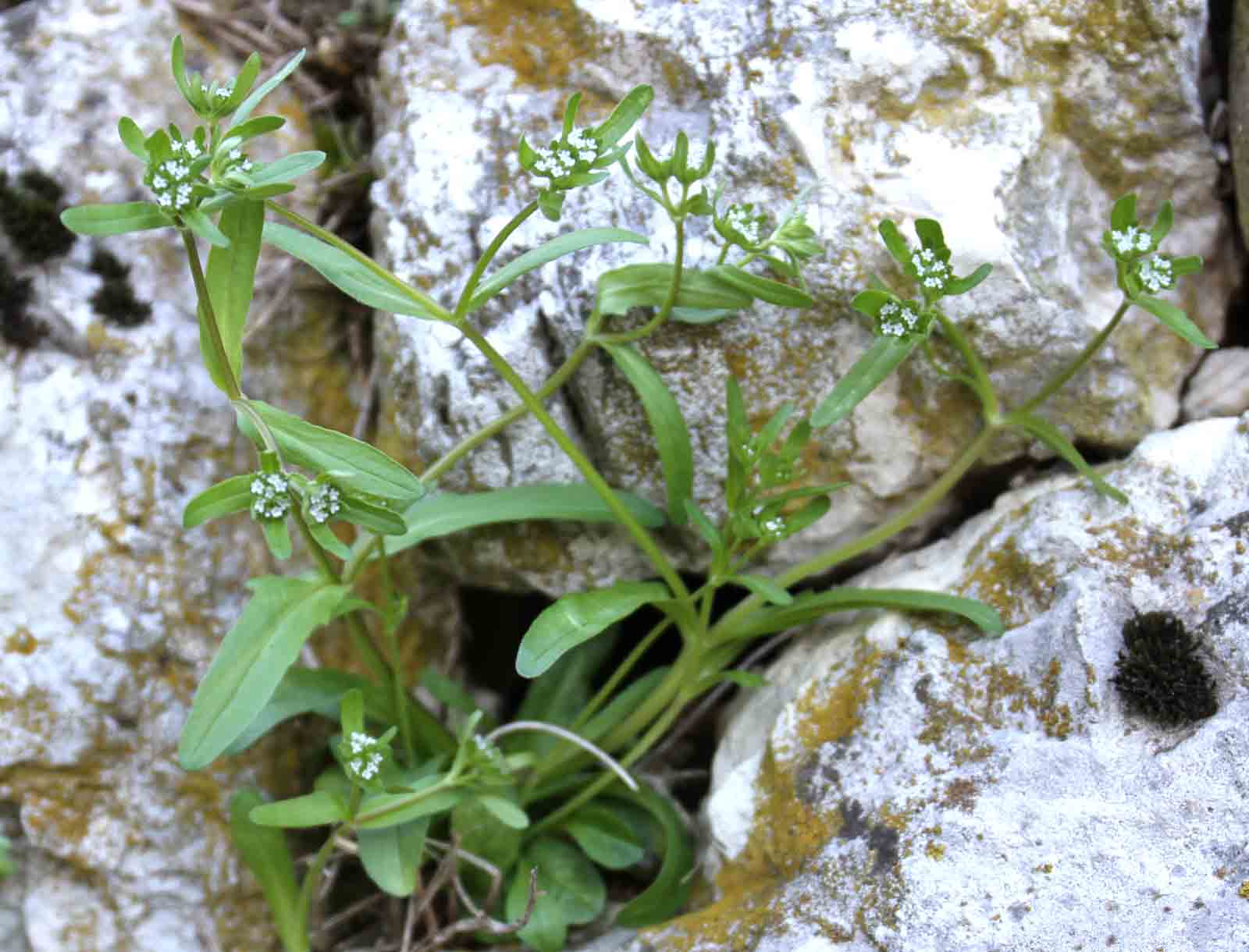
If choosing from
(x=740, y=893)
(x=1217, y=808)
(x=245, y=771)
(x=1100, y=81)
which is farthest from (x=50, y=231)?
(x=1217, y=808)

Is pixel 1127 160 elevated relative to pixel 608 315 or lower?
elevated

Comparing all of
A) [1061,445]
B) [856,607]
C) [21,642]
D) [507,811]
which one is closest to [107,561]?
[21,642]

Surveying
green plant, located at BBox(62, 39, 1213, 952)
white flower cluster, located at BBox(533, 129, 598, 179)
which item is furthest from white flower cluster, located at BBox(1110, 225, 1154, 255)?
white flower cluster, located at BBox(533, 129, 598, 179)

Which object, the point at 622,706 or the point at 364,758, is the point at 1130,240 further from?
the point at 364,758

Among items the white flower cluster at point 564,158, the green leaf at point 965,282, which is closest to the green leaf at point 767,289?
the green leaf at point 965,282

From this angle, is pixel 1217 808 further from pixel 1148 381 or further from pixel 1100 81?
pixel 1100 81

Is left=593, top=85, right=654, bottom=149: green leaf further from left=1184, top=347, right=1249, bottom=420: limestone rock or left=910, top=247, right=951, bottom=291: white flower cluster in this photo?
left=1184, top=347, right=1249, bottom=420: limestone rock

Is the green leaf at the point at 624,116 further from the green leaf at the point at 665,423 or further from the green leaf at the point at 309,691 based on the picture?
the green leaf at the point at 309,691
